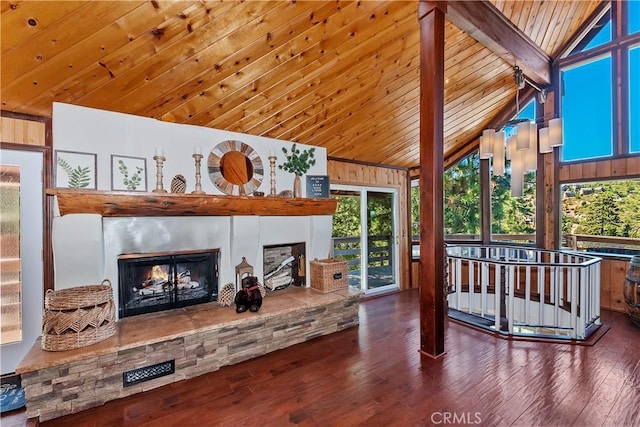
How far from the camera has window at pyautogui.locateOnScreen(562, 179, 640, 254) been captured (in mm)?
4156

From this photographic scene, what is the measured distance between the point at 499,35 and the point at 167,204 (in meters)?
4.08

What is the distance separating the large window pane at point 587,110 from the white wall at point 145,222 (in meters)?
4.71

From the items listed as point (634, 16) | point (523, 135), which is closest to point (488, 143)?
point (523, 135)

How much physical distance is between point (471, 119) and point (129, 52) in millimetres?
5021

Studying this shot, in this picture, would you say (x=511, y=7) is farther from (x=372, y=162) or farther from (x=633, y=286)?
(x=633, y=286)

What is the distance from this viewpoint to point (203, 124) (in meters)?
3.22

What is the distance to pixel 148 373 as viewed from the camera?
7.94 ft

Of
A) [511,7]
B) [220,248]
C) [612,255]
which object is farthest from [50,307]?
[612,255]

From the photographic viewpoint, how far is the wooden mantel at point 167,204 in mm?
2350

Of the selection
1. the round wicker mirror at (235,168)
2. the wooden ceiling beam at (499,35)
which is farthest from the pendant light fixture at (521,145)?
the round wicker mirror at (235,168)

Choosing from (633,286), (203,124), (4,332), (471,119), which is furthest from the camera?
(471,119)

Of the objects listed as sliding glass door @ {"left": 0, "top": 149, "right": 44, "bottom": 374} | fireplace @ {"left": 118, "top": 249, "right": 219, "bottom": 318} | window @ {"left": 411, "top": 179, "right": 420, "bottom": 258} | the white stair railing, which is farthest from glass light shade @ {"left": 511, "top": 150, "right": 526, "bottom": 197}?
sliding glass door @ {"left": 0, "top": 149, "right": 44, "bottom": 374}

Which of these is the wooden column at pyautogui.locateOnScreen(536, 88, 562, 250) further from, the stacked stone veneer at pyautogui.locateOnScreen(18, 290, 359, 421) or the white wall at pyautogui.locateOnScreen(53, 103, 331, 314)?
the white wall at pyautogui.locateOnScreen(53, 103, 331, 314)

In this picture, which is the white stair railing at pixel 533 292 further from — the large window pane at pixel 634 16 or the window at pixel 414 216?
the large window pane at pixel 634 16
